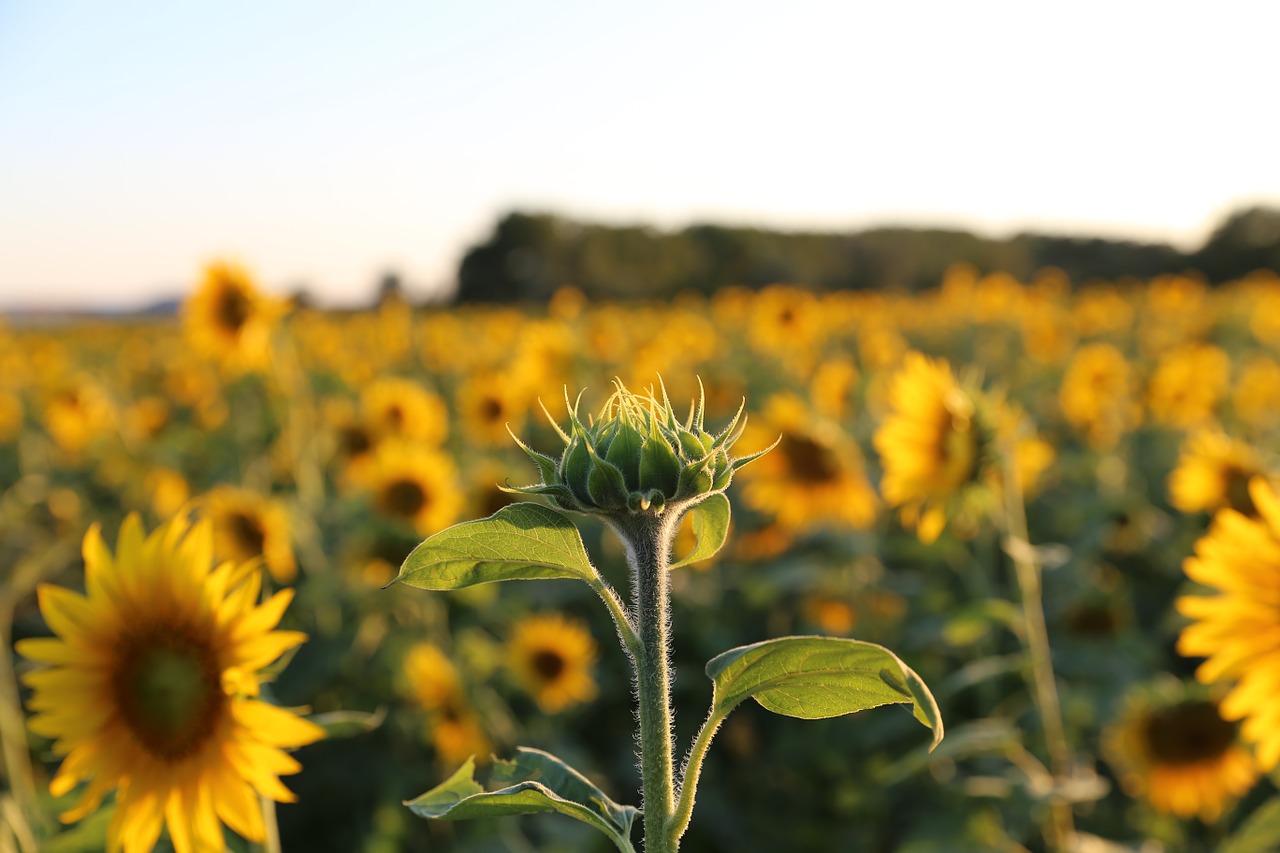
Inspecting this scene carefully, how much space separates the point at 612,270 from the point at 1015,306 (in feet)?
55.3

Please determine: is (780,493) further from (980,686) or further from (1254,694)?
(1254,694)

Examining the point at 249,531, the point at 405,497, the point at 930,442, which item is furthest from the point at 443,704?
the point at 930,442

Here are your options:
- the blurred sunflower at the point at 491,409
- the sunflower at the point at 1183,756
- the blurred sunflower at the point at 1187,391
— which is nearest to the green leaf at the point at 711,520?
the sunflower at the point at 1183,756

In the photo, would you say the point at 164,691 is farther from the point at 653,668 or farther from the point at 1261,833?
the point at 1261,833

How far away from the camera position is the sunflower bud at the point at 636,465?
0.75 m

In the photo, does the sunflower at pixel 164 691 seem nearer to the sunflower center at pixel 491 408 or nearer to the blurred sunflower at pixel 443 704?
the blurred sunflower at pixel 443 704

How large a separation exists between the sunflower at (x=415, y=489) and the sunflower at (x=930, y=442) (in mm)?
1882

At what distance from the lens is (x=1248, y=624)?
1.58 m

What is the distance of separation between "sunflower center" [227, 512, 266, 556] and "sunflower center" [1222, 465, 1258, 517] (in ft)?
10.5

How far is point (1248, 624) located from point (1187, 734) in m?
1.44

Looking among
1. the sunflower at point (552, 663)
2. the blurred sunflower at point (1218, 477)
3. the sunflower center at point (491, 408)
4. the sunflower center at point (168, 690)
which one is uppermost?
the sunflower center at point (168, 690)

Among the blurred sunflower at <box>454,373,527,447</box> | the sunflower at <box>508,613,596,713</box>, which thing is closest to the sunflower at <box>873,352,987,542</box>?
the sunflower at <box>508,613,596,713</box>

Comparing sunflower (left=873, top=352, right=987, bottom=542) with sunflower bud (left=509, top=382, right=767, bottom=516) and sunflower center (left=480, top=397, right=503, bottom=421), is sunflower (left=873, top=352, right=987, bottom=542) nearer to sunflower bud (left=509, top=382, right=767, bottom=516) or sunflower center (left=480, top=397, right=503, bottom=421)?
sunflower bud (left=509, top=382, right=767, bottom=516)

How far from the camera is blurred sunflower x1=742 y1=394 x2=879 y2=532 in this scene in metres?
4.26
